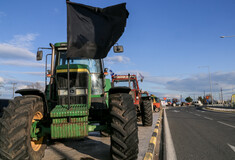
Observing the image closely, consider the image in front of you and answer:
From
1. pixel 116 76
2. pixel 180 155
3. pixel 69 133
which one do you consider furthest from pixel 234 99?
pixel 69 133

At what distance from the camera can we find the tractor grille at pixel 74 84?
4.70 metres

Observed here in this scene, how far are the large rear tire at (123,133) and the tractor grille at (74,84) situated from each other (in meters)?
1.06

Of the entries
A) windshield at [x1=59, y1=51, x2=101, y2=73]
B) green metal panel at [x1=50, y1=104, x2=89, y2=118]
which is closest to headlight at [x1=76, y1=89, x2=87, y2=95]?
green metal panel at [x1=50, y1=104, x2=89, y2=118]

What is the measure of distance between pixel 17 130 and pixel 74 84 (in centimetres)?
164

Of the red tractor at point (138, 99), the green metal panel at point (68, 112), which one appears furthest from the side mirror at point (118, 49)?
the red tractor at point (138, 99)

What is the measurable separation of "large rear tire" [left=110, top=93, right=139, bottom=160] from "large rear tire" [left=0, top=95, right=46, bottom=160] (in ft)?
5.15

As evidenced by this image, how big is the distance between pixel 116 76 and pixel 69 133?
8.83 meters

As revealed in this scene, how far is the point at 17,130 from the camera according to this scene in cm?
354

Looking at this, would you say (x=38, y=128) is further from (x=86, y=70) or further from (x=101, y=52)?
(x=101, y=52)

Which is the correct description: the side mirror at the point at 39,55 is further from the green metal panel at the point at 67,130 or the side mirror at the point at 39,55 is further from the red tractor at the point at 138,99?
the red tractor at the point at 138,99

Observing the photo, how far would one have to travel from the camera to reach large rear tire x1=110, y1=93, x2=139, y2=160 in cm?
376

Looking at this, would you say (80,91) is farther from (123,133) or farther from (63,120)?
(123,133)

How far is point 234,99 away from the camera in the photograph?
38.9 m

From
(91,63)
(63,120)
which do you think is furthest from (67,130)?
(91,63)
